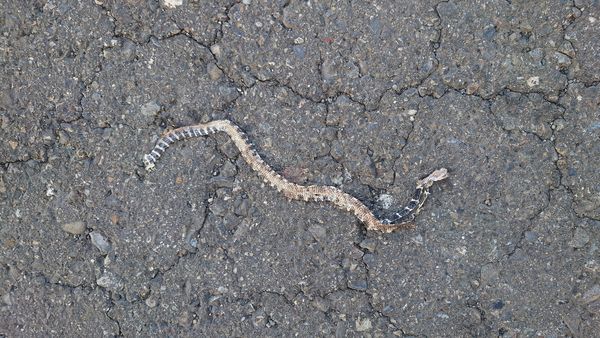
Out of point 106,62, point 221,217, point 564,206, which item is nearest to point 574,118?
point 564,206

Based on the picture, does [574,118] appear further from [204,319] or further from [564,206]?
[204,319]

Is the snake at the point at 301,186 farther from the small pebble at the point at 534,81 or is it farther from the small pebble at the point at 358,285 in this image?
the small pebble at the point at 534,81

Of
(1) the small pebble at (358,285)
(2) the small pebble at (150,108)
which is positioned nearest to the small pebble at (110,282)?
(2) the small pebble at (150,108)

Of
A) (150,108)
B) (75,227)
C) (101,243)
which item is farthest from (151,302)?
(150,108)

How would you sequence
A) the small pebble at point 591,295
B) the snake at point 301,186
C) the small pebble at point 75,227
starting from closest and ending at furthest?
the small pebble at point 591,295 → the snake at point 301,186 → the small pebble at point 75,227

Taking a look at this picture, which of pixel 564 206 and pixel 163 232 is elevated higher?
pixel 564 206

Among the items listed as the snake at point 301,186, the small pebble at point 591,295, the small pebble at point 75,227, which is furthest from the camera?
the small pebble at point 75,227
